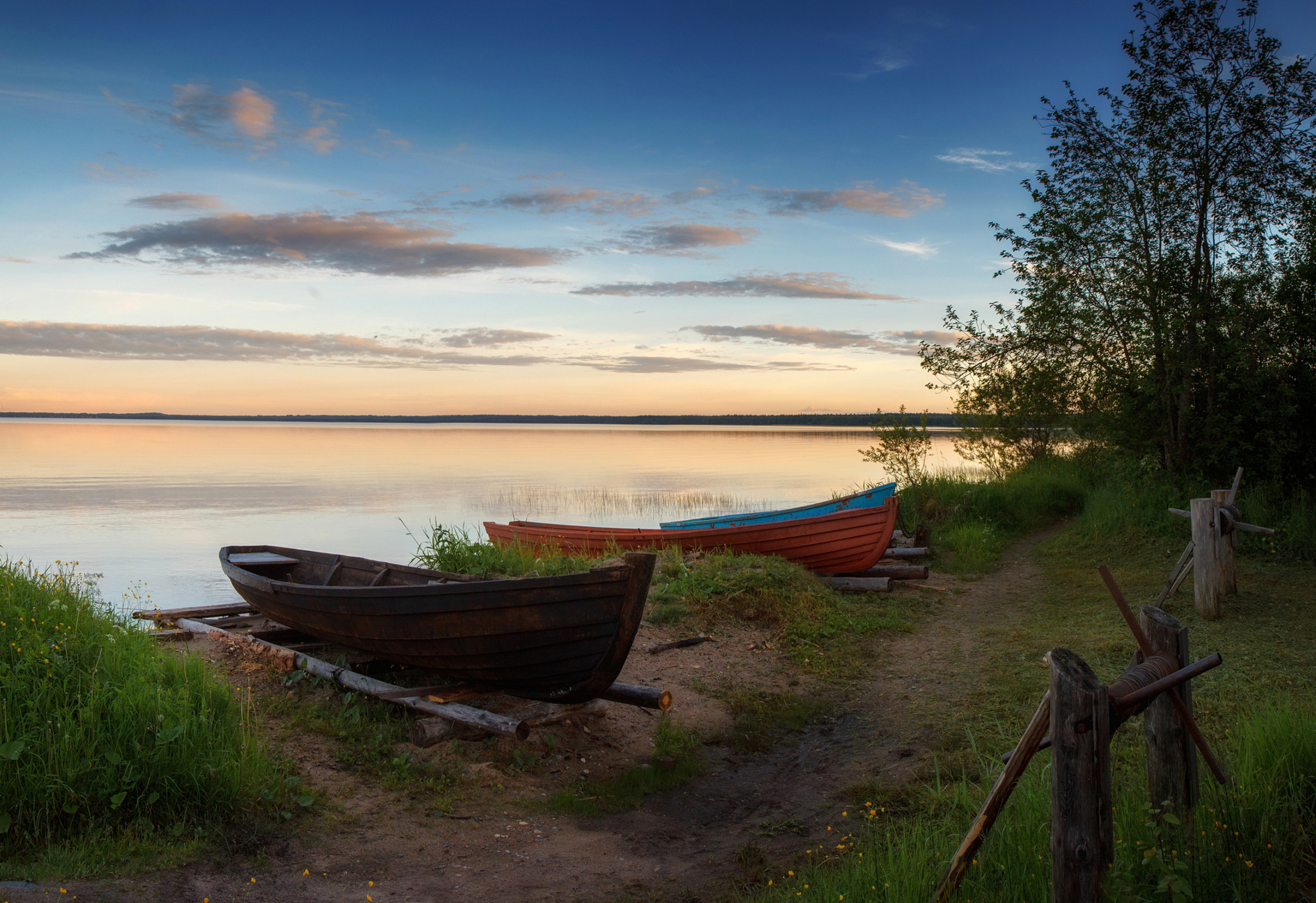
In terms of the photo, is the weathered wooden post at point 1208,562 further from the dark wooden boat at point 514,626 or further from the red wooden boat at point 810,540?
the dark wooden boat at point 514,626

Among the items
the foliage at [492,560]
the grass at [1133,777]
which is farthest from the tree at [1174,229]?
the foliage at [492,560]

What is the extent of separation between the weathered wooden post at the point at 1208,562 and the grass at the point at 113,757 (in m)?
8.81

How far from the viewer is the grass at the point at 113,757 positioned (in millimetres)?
4363

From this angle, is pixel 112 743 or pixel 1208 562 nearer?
pixel 112 743

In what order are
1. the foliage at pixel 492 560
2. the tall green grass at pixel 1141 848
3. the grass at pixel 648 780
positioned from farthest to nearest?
the foliage at pixel 492 560
the grass at pixel 648 780
the tall green grass at pixel 1141 848

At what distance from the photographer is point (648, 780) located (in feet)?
19.5

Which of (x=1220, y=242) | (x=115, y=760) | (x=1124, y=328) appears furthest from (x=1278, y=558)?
(x=115, y=760)

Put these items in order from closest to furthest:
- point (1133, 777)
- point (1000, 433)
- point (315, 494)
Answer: point (1133, 777) → point (1000, 433) → point (315, 494)

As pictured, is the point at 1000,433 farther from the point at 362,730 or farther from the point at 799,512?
the point at 362,730

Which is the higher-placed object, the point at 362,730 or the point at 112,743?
the point at 112,743

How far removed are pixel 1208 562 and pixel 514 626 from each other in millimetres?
7489

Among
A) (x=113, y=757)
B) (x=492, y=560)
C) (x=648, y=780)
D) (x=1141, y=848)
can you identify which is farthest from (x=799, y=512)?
(x=113, y=757)

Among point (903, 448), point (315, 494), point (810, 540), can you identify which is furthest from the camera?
point (315, 494)

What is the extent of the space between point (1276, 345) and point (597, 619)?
36.3 feet
